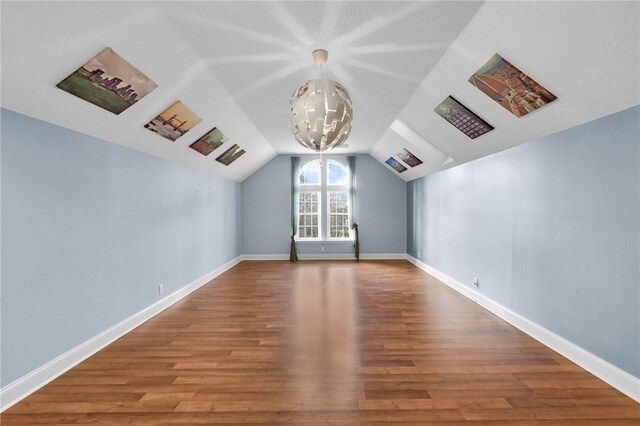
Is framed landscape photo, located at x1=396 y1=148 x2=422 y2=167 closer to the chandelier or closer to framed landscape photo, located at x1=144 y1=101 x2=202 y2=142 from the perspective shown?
framed landscape photo, located at x1=144 y1=101 x2=202 y2=142

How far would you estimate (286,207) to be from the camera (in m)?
9.04

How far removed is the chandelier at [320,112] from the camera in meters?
2.20

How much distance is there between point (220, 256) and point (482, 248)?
17.9 ft

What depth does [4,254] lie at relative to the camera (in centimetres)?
234

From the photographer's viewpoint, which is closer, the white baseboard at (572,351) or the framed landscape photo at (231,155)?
the white baseboard at (572,351)

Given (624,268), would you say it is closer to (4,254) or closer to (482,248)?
(482,248)

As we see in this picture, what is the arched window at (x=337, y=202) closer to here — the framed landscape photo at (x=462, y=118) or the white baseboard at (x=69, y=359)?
the framed landscape photo at (x=462, y=118)

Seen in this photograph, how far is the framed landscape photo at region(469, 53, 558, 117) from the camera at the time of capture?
2758 mm

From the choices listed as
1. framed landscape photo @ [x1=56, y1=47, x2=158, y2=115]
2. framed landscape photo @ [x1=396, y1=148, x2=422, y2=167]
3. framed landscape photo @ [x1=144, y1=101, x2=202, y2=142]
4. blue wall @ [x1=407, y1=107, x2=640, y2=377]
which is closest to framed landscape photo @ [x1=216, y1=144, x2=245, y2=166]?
framed landscape photo @ [x1=144, y1=101, x2=202, y2=142]

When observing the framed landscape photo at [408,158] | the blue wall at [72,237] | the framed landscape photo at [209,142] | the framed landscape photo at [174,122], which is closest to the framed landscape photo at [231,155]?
the framed landscape photo at [209,142]

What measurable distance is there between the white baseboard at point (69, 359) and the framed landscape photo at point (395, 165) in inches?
226

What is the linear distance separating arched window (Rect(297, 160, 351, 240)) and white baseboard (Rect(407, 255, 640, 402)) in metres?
4.74

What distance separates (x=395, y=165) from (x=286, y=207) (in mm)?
3249

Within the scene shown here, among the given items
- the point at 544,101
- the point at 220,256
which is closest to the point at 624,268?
the point at 544,101
